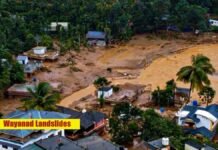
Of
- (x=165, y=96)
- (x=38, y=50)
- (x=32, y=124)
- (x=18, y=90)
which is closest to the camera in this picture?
(x=32, y=124)

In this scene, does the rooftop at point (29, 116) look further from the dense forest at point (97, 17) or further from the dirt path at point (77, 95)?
the dense forest at point (97, 17)

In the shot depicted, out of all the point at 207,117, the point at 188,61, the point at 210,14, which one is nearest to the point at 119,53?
the point at 188,61

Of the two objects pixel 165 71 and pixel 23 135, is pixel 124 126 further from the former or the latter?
pixel 165 71

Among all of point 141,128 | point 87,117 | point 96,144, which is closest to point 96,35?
point 87,117

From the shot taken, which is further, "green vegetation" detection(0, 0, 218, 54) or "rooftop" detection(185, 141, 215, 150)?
"green vegetation" detection(0, 0, 218, 54)

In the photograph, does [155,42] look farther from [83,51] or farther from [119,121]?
[119,121]

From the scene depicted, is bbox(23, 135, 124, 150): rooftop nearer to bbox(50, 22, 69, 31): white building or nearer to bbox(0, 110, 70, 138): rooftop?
bbox(0, 110, 70, 138): rooftop

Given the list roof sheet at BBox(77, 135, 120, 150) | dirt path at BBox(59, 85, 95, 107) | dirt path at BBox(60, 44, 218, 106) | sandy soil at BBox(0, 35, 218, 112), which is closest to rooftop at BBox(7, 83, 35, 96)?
sandy soil at BBox(0, 35, 218, 112)
